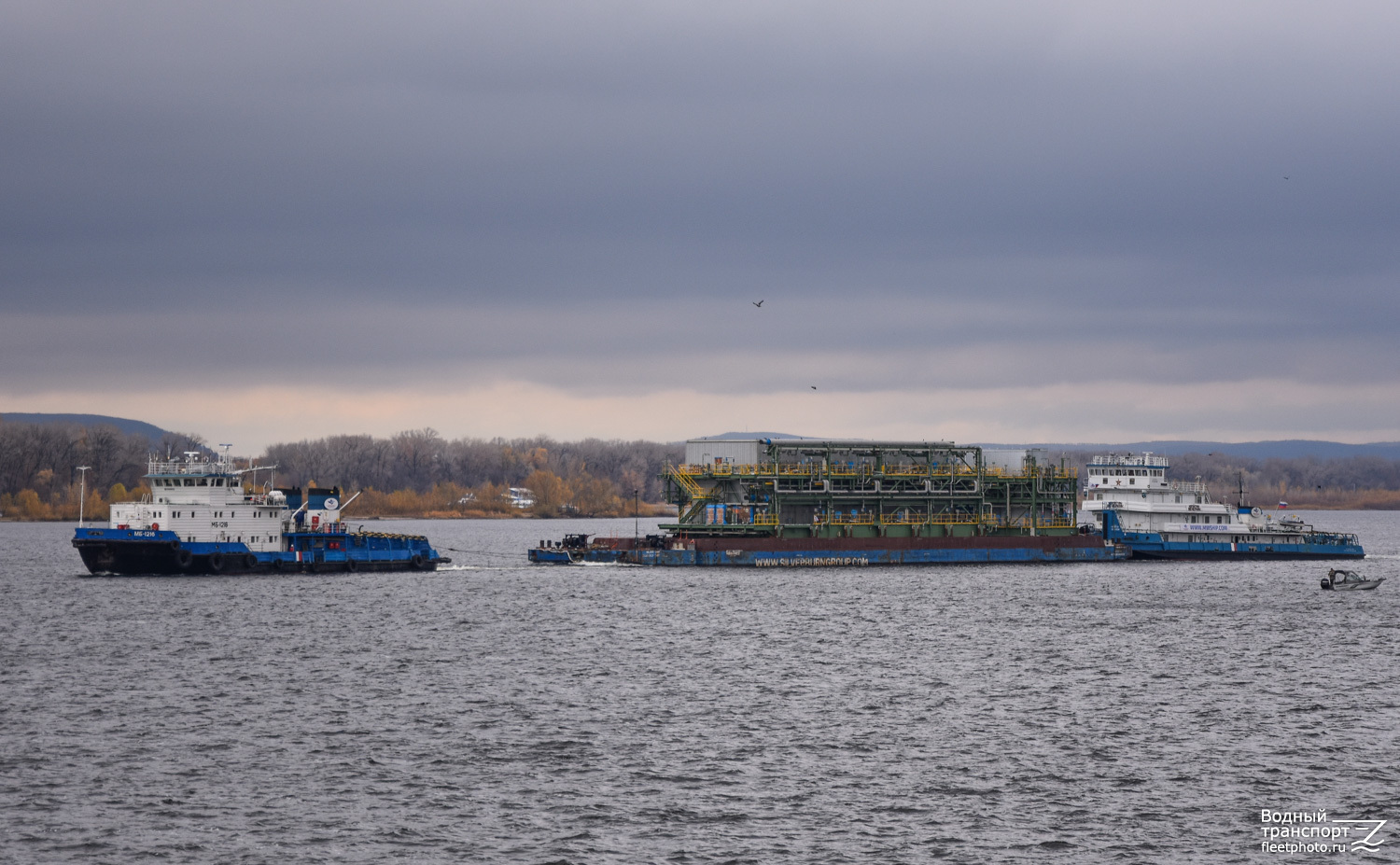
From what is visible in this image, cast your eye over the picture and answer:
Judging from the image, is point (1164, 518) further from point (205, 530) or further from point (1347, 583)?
point (205, 530)

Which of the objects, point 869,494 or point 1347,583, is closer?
point 1347,583

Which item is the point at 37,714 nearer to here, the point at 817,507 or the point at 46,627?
the point at 46,627

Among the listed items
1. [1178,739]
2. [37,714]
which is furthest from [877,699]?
[37,714]

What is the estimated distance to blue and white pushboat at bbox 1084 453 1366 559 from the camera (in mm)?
131375

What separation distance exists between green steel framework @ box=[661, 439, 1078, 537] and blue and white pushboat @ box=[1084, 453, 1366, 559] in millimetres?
3444

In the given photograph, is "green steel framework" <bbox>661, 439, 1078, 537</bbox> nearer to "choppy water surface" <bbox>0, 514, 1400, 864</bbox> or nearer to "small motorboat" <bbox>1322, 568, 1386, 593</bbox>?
"small motorboat" <bbox>1322, 568, 1386, 593</bbox>

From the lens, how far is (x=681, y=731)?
47.9 m

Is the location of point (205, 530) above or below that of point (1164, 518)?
below

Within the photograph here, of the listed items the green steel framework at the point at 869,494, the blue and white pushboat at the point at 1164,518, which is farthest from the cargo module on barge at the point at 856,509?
the blue and white pushboat at the point at 1164,518

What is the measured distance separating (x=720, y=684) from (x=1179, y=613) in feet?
130

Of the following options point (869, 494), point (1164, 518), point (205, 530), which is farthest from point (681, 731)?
point (1164, 518)

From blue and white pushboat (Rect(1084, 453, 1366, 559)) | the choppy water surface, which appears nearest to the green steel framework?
blue and white pushboat (Rect(1084, 453, 1366, 559))

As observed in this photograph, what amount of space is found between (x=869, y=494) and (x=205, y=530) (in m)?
51.4

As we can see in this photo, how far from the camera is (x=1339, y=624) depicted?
8088 cm
